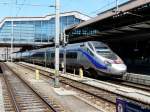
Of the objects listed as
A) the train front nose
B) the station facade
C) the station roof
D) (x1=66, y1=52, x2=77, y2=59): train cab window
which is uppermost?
the station facade

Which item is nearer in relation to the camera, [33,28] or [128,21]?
[128,21]

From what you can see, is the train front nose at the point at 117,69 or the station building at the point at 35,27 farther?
the station building at the point at 35,27

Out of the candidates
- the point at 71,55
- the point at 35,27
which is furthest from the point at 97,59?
the point at 35,27

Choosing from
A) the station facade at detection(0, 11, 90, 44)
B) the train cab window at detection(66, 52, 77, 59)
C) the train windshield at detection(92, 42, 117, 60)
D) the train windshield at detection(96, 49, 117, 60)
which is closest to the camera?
the train windshield at detection(96, 49, 117, 60)

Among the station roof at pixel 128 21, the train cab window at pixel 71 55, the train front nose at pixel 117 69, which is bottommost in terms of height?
the train front nose at pixel 117 69

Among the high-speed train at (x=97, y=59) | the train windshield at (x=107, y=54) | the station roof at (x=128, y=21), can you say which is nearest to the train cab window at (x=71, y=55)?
the high-speed train at (x=97, y=59)

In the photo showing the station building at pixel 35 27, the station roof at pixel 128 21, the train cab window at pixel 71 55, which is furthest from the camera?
the station building at pixel 35 27

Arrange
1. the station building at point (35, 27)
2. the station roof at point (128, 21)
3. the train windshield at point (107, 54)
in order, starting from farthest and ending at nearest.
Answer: the station building at point (35, 27)
the station roof at point (128, 21)
the train windshield at point (107, 54)

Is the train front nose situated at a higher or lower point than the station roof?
lower

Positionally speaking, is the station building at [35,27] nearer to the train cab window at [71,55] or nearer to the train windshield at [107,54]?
the train cab window at [71,55]

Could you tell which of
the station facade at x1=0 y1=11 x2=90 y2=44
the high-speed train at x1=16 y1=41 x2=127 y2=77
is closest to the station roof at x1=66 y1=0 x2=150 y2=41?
the high-speed train at x1=16 y1=41 x2=127 y2=77

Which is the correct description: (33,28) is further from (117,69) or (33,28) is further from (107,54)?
(117,69)

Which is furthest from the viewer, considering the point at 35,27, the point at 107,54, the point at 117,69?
the point at 35,27

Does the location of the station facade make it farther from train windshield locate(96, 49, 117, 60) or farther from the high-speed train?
train windshield locate(96, 49, 117, 60)
